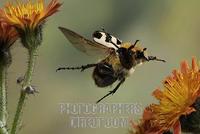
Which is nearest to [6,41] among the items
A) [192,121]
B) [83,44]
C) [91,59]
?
[83,44]

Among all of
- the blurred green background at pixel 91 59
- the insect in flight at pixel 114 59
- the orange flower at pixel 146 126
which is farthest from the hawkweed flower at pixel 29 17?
the blurred green background at pixel 91 59

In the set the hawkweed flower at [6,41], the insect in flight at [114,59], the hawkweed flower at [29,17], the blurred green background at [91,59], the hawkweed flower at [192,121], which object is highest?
the blurred green background at [91,59]

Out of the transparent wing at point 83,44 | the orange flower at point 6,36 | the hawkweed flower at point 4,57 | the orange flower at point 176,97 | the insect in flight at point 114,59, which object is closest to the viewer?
the orange flower at point 176,97

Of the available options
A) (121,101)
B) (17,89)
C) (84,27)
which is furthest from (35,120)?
(84,27)

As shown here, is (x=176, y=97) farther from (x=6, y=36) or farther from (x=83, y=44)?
(x=6, y=36)

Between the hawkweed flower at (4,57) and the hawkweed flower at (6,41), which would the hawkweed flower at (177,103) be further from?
the hawkweed flower at (6,41)

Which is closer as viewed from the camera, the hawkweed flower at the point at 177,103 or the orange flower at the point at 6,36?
the hawkweed flower at the point at 177,103

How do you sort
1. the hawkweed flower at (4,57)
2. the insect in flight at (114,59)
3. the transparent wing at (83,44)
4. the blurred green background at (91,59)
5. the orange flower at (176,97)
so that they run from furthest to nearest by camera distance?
1. the blurred green background at (91,59)
2. the insect in flight at (114,59)
3. the hawkweed flower at (4,57)
4. the transparent wing at (83,44)
5. the orange flower at (176,97)

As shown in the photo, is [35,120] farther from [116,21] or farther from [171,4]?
[171,4]
